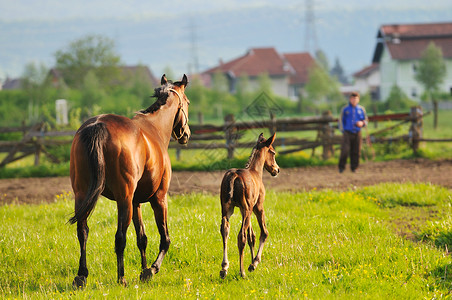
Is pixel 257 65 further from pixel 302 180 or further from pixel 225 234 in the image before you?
pixel 225 234

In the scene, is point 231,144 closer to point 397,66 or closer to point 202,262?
point 202,262

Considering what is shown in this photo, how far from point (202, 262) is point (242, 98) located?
54638mm

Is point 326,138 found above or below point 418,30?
below

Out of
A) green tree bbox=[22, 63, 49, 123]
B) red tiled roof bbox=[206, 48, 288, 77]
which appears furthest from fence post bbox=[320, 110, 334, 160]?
red tiled roof bbox=[206, 48, 288, 77]

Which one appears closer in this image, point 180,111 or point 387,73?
point 180,111

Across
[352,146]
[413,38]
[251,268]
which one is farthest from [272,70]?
[251,268]

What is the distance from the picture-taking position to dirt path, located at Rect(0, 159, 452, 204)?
12.2 metres

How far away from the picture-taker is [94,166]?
15.9ft

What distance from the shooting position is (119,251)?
16.7ft

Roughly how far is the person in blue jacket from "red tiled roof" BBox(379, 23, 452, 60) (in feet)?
170

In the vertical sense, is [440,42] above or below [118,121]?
above

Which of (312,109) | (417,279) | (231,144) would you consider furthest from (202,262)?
(312,109)

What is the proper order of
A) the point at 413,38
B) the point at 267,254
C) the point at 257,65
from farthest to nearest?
the point at 257,65 → the point at 413,38 → the point at 267,254

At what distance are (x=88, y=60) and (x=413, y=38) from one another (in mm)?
40985
